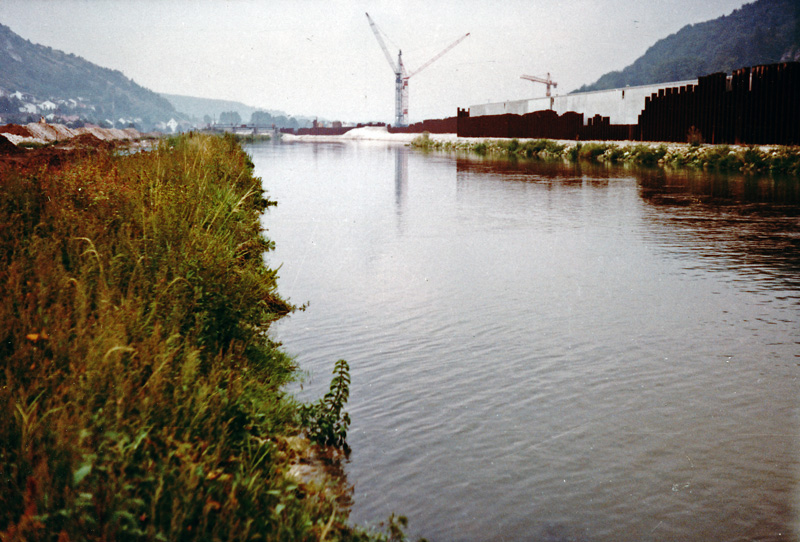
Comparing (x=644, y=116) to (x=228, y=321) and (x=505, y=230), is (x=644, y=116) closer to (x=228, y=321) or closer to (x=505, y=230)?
(x=505, y=230)

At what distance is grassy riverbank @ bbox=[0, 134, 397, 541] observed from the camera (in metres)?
3.54

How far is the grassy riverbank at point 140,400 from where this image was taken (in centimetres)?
354

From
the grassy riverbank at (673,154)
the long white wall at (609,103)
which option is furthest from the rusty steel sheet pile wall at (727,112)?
the long white wall at (609,103)

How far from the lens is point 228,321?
7.31 m

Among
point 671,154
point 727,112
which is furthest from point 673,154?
point 727,112

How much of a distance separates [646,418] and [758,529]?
5.54 ft

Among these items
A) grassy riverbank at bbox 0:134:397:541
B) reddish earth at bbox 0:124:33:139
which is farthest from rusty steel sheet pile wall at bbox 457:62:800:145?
reddish earth at bbox 0:124:33:139

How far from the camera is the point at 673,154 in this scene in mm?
42281

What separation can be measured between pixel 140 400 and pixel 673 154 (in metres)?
41.9

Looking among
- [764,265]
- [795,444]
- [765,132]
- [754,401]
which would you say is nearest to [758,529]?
[795,444]

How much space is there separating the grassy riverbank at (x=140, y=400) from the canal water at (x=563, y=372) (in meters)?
0.66

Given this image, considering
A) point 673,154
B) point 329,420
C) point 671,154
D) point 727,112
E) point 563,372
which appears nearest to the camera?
point 329,420

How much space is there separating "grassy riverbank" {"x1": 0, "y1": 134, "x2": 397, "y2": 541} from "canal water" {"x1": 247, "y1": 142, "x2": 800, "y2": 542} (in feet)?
2.15

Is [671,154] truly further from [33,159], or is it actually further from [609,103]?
[33,159]
